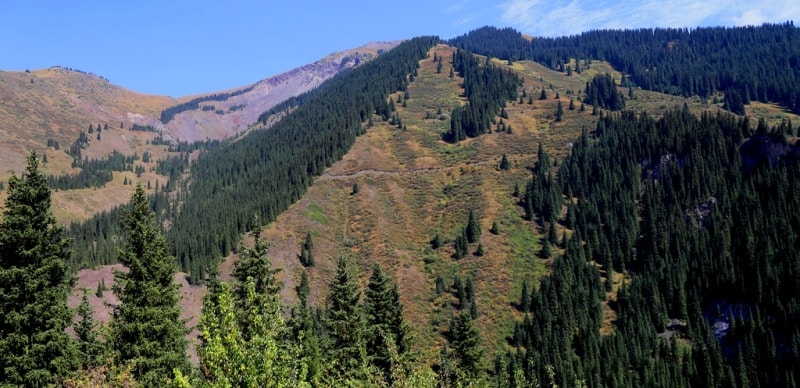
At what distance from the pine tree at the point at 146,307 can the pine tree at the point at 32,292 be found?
3244 millimetres

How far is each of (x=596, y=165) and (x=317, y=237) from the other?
3203 inches

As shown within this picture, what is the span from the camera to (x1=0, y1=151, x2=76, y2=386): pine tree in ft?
77.1

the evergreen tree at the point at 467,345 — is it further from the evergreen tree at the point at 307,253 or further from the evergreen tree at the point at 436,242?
the evergreen tree at the point at 436,242

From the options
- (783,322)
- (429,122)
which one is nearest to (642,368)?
(783,322)

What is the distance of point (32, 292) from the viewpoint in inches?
958

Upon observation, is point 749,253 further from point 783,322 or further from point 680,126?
point 680,126

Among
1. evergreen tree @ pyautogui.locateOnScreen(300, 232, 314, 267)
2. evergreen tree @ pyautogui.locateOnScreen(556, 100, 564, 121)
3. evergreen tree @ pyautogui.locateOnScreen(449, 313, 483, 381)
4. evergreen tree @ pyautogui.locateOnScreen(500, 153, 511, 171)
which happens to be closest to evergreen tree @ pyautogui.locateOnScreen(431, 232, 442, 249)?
evergreen tree @ pyautogui.locateOnScreen(300, 232, 314, 267)

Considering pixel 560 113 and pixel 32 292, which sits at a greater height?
pixel 560 113

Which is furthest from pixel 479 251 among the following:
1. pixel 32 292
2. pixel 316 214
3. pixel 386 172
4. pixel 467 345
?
pixel 32 292

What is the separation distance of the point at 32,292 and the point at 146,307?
18.8ft

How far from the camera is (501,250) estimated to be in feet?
382

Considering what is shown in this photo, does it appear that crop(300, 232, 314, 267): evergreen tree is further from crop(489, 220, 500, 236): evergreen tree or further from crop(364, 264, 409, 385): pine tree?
crop(364, 264, 409, 385): pine tree

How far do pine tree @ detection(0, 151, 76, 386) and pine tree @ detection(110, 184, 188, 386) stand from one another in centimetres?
324

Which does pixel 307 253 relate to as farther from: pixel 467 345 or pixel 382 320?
pixel 382 320
